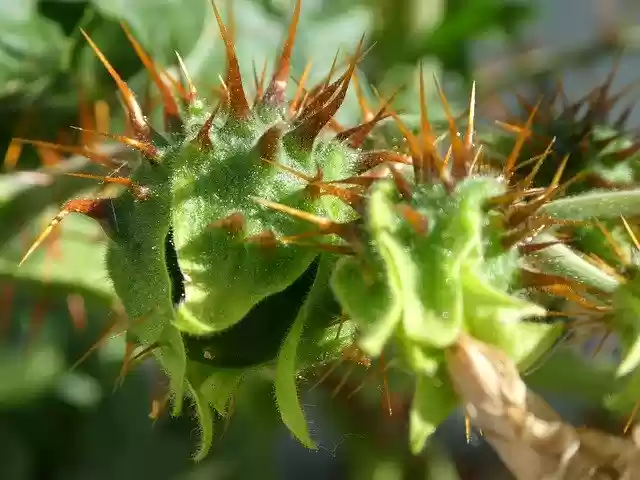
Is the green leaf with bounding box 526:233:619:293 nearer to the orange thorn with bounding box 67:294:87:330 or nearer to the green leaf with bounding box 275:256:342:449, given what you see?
the green leaf with bounding box 275:256:342:449

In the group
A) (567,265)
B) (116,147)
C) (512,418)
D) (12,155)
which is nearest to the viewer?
(512,418)

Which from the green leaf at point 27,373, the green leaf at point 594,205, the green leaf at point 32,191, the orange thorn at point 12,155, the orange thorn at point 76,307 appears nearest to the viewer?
Result: the green leaf at point 594,205

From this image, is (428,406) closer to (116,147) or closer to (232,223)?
(232,223)

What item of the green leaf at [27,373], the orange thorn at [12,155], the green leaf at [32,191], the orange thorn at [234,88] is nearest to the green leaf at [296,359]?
the orange thorn at [234,88]

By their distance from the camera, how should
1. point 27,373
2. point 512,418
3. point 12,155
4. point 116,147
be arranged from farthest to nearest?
point 27,373 < point 12,155 < point 116,147 < point 512,418

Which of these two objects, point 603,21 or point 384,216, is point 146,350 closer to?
point 384,216

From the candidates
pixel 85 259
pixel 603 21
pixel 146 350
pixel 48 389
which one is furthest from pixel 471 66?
pixel 146 350

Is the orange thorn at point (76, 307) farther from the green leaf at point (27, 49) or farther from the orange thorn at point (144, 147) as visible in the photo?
the orange thorn at point (144, 147)

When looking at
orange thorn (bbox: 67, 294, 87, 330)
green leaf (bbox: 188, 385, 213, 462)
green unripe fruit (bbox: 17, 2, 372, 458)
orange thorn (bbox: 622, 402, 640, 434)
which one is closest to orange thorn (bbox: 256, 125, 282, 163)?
green unripe fruit (bbox: 17, 2, 372, 458)

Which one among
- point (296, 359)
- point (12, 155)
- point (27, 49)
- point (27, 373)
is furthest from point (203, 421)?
point (27, 373)

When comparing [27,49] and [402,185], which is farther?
[27,49]
